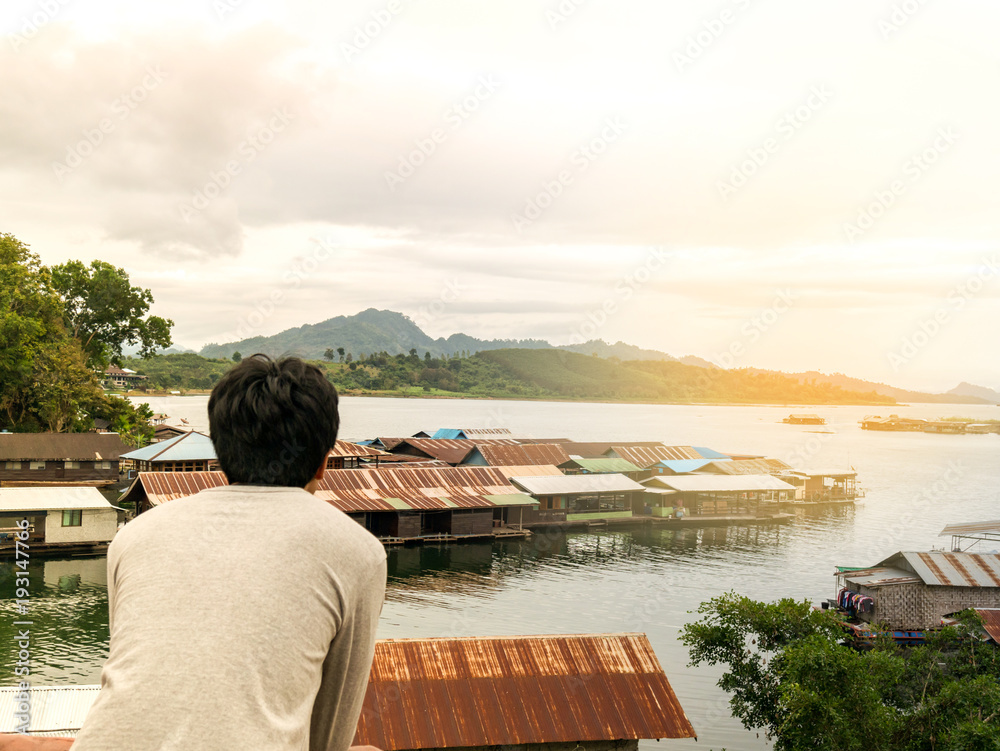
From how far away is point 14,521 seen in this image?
31484mm

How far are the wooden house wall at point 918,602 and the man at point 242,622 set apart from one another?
27.0 m

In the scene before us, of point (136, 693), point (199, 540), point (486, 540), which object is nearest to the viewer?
point (136, 693)

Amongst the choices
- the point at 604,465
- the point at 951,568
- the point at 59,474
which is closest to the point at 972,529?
the point at 951,568

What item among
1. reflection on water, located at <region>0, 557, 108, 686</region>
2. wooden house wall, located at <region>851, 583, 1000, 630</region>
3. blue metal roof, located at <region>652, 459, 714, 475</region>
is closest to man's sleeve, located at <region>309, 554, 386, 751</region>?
reflection on water, located at <region>0, 557, 108, 686</region>

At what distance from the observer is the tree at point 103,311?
4800 centimetres

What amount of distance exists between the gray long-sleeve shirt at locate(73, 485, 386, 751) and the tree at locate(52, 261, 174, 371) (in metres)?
52.5

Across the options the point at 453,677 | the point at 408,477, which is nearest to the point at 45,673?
the point at 453,677

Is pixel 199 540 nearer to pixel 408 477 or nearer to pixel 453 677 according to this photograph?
pixel 453 677

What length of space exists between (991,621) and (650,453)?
34.0m

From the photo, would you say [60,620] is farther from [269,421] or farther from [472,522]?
[269,421]

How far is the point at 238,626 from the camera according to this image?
158 centimetres

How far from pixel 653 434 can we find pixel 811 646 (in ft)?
369

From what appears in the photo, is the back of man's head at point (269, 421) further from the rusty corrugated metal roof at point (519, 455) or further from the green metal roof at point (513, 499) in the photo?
the rusty corrugated metal roof at point (519, 455)

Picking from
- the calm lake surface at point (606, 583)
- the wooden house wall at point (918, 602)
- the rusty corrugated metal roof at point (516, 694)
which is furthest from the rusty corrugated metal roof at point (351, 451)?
the rusty corrugated metal roof at point (516, 694)
